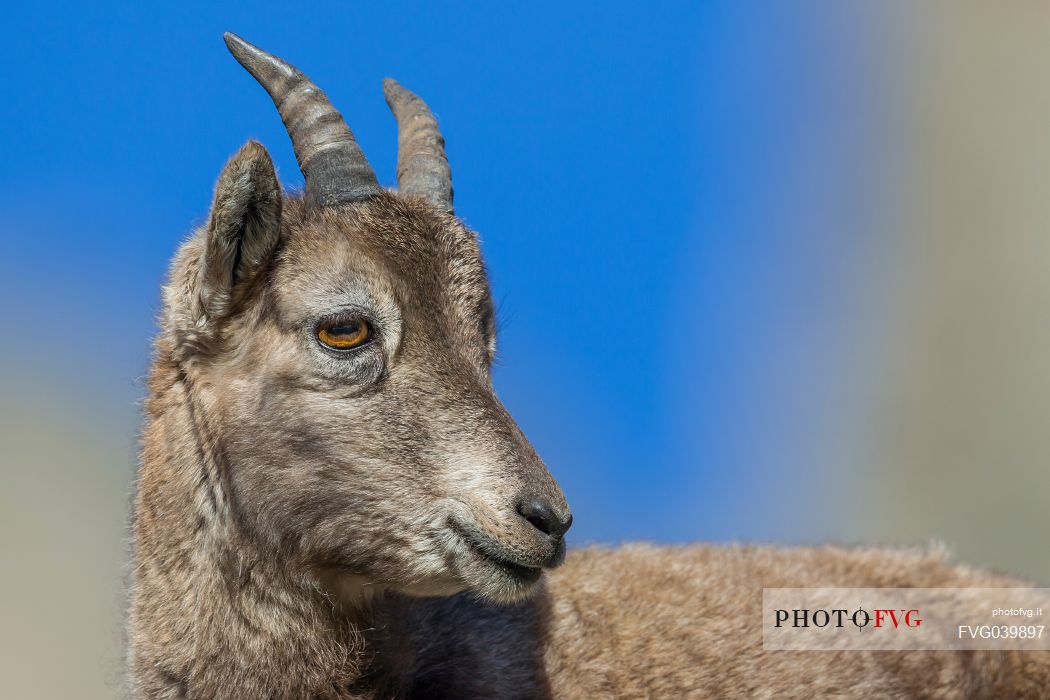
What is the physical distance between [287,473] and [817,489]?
66.4ft

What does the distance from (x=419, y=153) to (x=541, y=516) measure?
111 inches

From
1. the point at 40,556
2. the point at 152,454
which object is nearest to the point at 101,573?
the point at 40,556

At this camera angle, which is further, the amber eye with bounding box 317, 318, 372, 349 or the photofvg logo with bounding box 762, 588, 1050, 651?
the photofvg logo with bounding box 762, 588, 1050, 651

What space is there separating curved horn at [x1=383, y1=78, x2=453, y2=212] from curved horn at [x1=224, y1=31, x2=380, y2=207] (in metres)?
0.61

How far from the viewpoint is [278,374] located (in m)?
5.85

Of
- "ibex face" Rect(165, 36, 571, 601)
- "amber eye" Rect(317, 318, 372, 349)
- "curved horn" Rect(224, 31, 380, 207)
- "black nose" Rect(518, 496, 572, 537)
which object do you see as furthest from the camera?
"curved horn" Rect(224, 31, 380, 207)

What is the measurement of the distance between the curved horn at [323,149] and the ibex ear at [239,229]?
412 mm

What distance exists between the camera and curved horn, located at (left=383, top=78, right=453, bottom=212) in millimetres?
7102

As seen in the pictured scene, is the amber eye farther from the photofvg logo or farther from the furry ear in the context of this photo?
the photofvg logo

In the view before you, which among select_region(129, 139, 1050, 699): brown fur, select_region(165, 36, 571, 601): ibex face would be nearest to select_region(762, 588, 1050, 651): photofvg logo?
select_region(129, 139, 1050, 699): brown fur

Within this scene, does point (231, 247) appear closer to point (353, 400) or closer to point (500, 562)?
point (353, 400)

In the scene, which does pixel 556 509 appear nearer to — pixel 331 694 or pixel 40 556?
pixel 331 694

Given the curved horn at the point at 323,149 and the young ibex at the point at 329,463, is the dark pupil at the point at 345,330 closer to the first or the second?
the young ibex at the point at 329,463

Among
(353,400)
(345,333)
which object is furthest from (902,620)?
(345,333)
